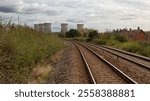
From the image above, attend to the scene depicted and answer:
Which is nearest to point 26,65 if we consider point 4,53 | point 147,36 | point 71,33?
point 4,53

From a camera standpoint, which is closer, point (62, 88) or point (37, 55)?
point (62, 88)

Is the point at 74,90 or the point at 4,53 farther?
Answer: the point at 4,53

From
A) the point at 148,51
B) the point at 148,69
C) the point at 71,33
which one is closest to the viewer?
the point at 148,69

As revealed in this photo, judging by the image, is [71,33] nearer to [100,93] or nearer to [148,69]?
[148,69]

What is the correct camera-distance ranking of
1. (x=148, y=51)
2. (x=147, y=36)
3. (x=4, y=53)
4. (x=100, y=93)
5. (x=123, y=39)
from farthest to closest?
(x=147, y=36), (x=123, y=39), (x=148, y=51), (x=4, y=53), (x=100, y=93)

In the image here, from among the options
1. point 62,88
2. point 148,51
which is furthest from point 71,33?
point 62,88

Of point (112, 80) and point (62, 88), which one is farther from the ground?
point (62, 88)

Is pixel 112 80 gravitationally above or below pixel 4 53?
below

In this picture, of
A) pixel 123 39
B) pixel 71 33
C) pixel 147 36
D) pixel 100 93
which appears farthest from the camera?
pixel 71 33

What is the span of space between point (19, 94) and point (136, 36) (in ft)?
320

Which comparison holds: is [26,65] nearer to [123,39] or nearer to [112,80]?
[112,80]

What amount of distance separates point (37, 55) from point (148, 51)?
15.7m

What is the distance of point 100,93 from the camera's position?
829 cm

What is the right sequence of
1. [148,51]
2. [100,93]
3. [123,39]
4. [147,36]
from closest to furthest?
[100,93], [148,51], [123,39], [147,36]
